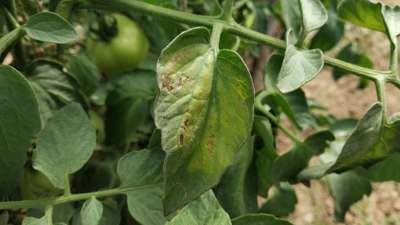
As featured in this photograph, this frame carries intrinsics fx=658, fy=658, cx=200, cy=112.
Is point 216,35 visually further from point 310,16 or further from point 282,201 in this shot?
point 282,201

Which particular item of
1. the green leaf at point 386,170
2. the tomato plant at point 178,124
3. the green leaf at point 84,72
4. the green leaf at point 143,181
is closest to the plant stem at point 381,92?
the tomato plant at point 178,124

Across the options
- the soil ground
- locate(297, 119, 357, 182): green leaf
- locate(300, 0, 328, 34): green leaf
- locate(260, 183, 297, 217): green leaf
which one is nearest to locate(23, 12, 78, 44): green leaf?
locate(300, 0, 328, 34): green leaf

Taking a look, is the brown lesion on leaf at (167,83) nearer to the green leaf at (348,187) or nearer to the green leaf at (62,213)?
the green leaf at (62,213)

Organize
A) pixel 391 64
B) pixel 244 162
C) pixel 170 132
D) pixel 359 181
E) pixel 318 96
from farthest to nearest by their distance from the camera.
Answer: pixel 318 96 → pixel 359 181 → pixel 244 162 → pixel 391 64 → pixel 170 132

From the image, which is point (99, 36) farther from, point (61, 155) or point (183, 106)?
point (183, 106)

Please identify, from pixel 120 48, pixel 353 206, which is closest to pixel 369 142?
pixel 120 48

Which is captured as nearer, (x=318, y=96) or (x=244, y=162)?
(x=244, y=162)

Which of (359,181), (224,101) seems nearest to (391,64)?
(224,101)
